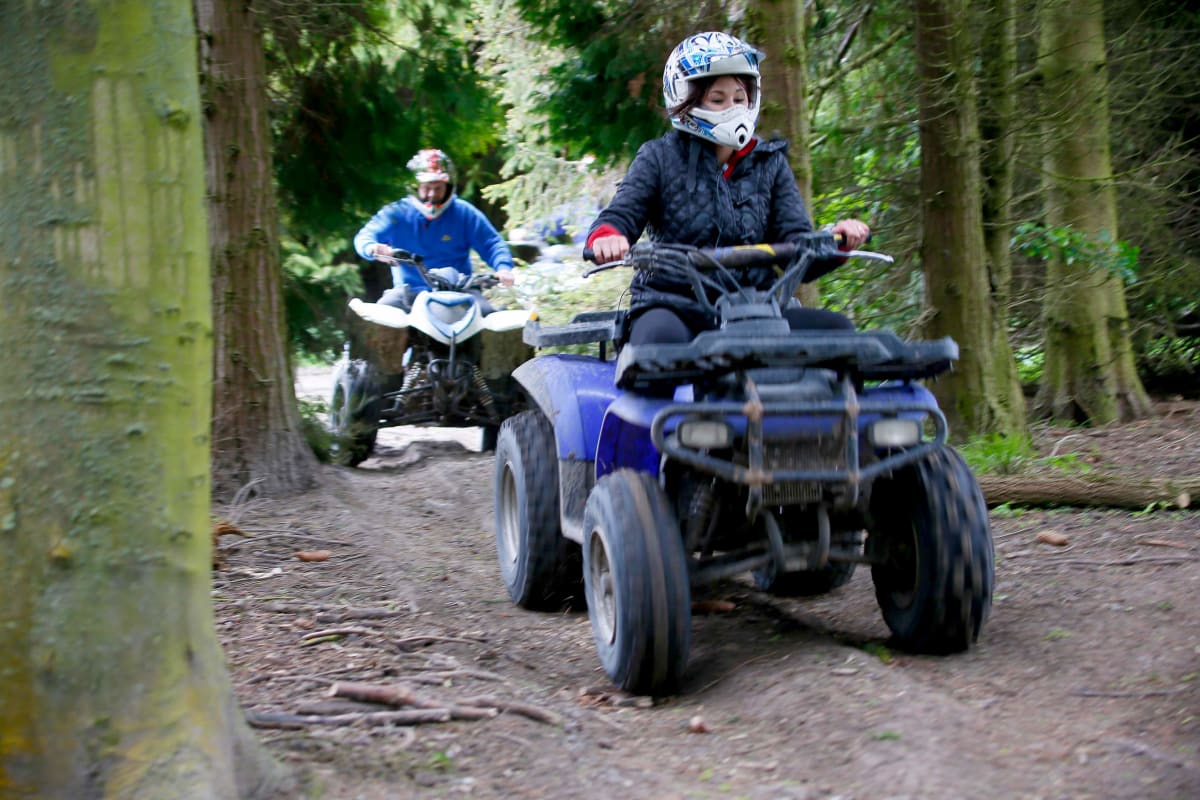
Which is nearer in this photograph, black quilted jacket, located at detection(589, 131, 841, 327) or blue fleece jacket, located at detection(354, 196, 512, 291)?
black quilted jacket, located at detection(589, 131, 841, 327)

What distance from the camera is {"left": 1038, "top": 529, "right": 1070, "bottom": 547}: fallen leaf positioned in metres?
6.18

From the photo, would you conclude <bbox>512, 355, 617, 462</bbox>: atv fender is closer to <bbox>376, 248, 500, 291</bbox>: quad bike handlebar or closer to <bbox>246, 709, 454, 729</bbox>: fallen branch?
<bbox>246, 709, 454, 729</bbox>: fallen branch

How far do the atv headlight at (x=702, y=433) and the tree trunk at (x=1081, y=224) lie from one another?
6984 mm

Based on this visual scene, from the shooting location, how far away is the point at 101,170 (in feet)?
9.55

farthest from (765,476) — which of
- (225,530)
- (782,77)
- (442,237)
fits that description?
(442,237)

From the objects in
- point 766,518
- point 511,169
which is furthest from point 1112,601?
point 511,169

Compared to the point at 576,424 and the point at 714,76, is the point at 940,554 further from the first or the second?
the point at 714,76

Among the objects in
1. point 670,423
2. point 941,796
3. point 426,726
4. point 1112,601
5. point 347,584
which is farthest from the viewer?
point 347,584

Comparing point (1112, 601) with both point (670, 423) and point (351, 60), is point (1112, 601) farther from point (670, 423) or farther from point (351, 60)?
point (351, 60)

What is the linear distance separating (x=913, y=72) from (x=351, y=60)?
485 cm

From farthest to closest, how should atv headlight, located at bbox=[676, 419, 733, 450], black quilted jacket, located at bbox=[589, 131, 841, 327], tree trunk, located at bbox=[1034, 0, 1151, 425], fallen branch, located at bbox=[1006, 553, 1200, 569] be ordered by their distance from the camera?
1. tree trunk, located at bbox=[1034, 0, 1151, 425]
2. fallen branch, located at bbox=[1006, 553, 1200, 569]
3. black quilted jacket, located at bbox=[589, 131, 841, 327]
4. atv headlight, located at bbox=[676, 419, 733, 450]

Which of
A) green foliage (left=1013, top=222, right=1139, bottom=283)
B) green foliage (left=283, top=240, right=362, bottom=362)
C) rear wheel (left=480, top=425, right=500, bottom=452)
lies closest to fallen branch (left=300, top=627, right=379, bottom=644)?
green foliage (left=283, top=240, right=362, bottom=362)

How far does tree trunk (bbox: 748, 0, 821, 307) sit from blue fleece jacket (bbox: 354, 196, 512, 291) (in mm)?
3961

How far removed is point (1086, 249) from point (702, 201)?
6156 mm
